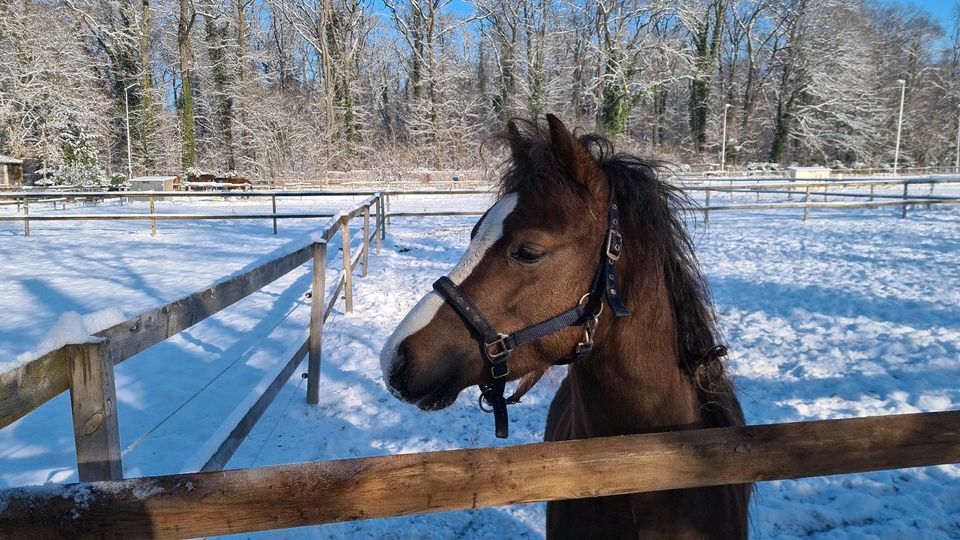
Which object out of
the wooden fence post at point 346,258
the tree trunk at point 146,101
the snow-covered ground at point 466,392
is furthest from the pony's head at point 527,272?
the tree trunk at point 146,101

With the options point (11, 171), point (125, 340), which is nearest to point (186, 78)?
point (11, 171)

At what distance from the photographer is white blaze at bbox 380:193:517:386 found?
1531 millimetres

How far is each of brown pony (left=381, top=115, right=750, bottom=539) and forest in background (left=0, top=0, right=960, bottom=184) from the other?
86.2 ft

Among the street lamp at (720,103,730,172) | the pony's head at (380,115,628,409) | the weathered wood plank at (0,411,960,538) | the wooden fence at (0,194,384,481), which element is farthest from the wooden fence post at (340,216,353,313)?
the street lamp at (720,103,730,172)

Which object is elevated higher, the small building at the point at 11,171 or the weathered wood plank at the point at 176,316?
the small building at the point at 11,171

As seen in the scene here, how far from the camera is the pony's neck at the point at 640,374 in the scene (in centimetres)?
171

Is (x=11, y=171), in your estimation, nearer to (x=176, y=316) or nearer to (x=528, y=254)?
(x=176, y=316)

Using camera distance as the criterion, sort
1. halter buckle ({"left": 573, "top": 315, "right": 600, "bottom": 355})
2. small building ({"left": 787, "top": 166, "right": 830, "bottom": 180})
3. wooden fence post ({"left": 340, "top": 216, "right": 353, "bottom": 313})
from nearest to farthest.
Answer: halter buckle ({"left": 573, "top": 315, "right": 600, "bottom": 355}) < wooden fence post ({"left": 340, "top": 216, "right": 353, "bottom": 313}) < small building ({"left": 787, "top": 166, "right": 830, "bottom": 180})

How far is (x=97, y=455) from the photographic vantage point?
5.10 ft

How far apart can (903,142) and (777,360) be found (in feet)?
163

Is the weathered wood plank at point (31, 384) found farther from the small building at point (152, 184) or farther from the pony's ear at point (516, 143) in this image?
the small building at point (152, 184)

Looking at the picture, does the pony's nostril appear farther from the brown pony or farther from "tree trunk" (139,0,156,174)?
"tree trunk" (139,0,156,174)

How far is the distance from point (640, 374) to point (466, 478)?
776 millimetres

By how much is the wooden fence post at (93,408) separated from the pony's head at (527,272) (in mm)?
785
